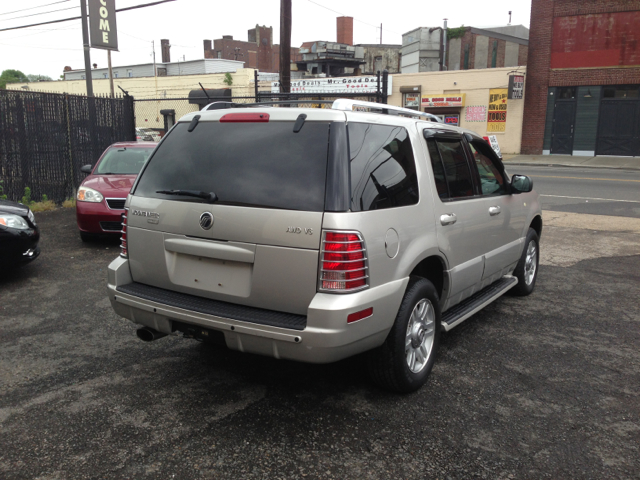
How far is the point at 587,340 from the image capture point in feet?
15.5

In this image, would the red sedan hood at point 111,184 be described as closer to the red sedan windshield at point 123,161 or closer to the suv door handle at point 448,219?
the red sedan windshield at point 123,161

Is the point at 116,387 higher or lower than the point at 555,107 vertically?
lower

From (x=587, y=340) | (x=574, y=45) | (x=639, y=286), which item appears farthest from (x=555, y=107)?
(x=587, y=340)

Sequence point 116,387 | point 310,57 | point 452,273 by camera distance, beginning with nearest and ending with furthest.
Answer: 1. point 116,387
2. point 452,273
3. point 310,57

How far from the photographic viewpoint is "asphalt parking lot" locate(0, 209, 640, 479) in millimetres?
2920

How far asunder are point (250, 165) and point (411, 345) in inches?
62.7

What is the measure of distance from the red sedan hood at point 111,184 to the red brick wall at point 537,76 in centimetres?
2492

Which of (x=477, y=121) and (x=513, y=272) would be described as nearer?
(x=513, y=272)

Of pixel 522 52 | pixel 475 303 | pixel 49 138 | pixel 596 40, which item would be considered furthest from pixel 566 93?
pixel 475 303

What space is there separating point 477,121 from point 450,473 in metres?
30.5

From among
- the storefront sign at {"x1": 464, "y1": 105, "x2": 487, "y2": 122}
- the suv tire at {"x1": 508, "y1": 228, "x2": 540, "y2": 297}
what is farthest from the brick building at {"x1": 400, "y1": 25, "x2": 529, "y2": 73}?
the suv tire at {"x1": 508, "y1": 228, "x2": 540, "y2": 297}

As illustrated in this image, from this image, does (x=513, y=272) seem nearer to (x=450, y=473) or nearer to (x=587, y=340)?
(x=587, y=340)

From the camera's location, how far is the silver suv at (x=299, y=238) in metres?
3.06

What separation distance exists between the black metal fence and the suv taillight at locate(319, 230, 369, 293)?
34.4 ft
